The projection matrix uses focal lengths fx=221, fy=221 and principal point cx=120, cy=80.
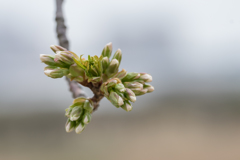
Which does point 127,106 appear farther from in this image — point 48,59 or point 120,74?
point 48,59

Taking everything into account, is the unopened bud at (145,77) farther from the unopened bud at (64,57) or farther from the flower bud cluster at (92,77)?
the unopened bud at (64,57)

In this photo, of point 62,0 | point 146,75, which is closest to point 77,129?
point 146,75

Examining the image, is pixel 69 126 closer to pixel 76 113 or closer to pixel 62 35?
pixel 76 113

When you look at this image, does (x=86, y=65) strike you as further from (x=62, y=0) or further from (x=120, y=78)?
(x=62, y=0)

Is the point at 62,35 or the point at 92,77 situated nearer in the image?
the point at 92,77

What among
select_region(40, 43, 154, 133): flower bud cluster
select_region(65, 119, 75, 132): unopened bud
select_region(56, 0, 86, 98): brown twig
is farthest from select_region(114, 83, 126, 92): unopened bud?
select_region(56, 0, 86, 98): brown twig

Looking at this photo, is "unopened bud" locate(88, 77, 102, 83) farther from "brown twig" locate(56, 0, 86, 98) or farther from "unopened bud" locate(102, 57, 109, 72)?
"brown twig" locate(56, 0, 86, 98)

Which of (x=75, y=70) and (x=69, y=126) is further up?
(x=75, y=70)

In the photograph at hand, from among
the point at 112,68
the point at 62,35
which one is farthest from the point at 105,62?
the point at 62,35
